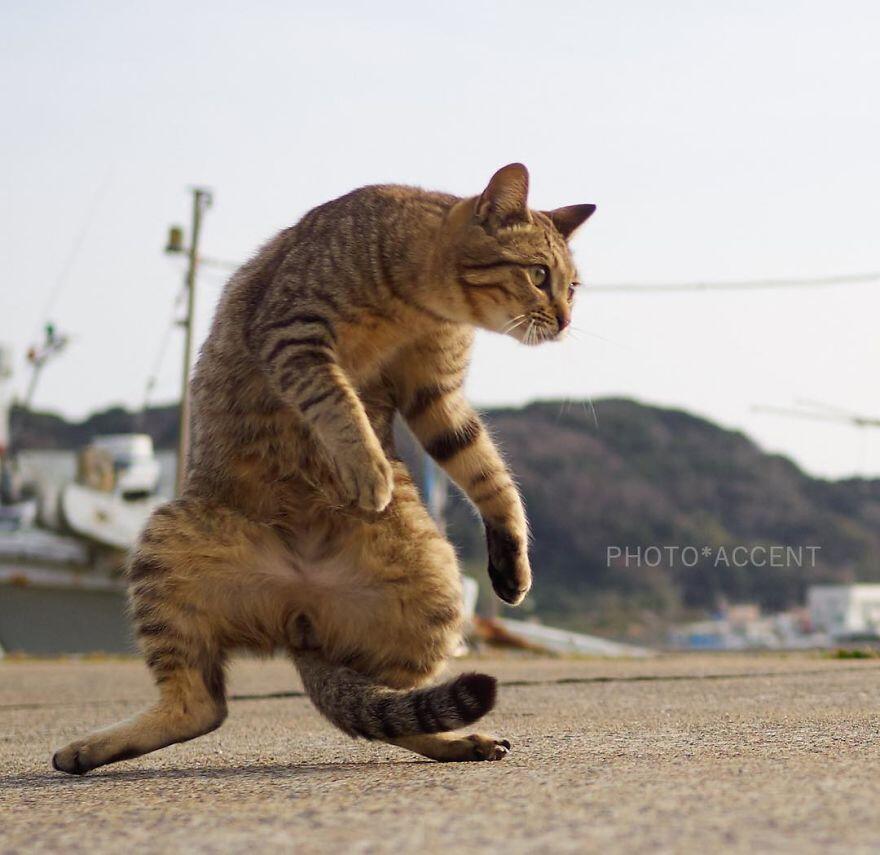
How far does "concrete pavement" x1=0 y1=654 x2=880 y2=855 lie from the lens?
1.84 metres

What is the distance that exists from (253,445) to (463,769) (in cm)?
132

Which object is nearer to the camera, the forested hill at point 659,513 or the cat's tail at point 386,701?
the cat's tail at point 386,701

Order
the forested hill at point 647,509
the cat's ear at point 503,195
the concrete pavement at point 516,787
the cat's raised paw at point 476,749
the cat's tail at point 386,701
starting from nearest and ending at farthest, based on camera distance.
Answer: the concrete pavement at point 516,787
the cat's tail at point 386,701
the cat's raised paw at point 476,749
the cat's ear at point 503,195
the forested hill at point 647,509

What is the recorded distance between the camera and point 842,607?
44438 millimetres

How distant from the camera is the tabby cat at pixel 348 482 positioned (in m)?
3.55

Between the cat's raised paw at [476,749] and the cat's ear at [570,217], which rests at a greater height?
the cat's ear at [570,217]

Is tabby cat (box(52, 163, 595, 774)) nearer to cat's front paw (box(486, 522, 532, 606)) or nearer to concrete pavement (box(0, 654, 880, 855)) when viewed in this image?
cat's front paw (box(486, 522, 532, 606))

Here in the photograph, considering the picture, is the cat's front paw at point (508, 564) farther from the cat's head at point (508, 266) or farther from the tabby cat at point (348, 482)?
the cat's head at point (508, 266)

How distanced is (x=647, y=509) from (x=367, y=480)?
6316 cm

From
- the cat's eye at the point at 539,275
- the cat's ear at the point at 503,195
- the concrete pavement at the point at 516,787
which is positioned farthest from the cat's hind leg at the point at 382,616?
the cat's ear at the point at 503,195

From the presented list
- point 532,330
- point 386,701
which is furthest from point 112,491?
point 386,701

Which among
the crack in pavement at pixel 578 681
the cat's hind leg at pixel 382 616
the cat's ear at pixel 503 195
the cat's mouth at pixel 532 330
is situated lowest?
the crack in pavement at pixel 578 681

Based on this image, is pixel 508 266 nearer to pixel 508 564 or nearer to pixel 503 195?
pixel 503 195

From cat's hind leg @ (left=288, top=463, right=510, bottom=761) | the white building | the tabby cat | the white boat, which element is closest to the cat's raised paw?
the tabby cat
